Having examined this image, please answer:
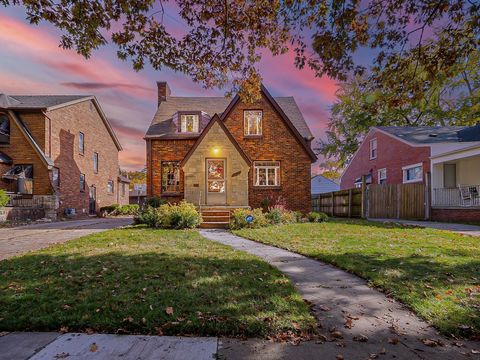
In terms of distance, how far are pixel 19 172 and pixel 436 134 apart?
2820 centimetres

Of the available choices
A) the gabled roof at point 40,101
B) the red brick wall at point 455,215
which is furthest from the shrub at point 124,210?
the red brick wall at point 455,215

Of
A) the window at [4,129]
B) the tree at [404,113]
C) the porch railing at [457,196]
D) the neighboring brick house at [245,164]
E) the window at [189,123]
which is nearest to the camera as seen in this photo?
the neighboring brick house at [245,164]

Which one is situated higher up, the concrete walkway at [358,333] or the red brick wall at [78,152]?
the red brick wall at [78,152]

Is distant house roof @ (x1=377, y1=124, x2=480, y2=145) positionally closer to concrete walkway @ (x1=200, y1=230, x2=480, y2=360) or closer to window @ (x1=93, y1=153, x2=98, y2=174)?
concrete walkway @ (x1=200, y1=230, x2=480, y2=360)

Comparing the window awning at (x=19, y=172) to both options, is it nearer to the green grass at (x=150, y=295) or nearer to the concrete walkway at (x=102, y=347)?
the green grass at (x=150, y=295)

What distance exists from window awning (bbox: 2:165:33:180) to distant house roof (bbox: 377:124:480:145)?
25.4m

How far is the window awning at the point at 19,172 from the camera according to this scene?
17.4 meters

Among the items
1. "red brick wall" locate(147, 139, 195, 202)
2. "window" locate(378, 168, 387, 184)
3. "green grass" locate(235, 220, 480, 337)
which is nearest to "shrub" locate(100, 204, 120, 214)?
"red brick wall" locate(147, 139, 195, 202)

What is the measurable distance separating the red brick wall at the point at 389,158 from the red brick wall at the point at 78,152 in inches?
967

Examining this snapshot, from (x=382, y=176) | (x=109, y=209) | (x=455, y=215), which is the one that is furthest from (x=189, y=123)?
(x=382, y=176)

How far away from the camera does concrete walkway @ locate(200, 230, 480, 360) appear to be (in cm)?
254

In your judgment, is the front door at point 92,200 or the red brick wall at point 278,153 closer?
the red brick wall at point 278,153

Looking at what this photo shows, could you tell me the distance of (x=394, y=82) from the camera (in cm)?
534

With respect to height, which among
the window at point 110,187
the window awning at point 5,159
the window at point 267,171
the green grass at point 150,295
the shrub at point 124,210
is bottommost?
the shrub at point 124,210
